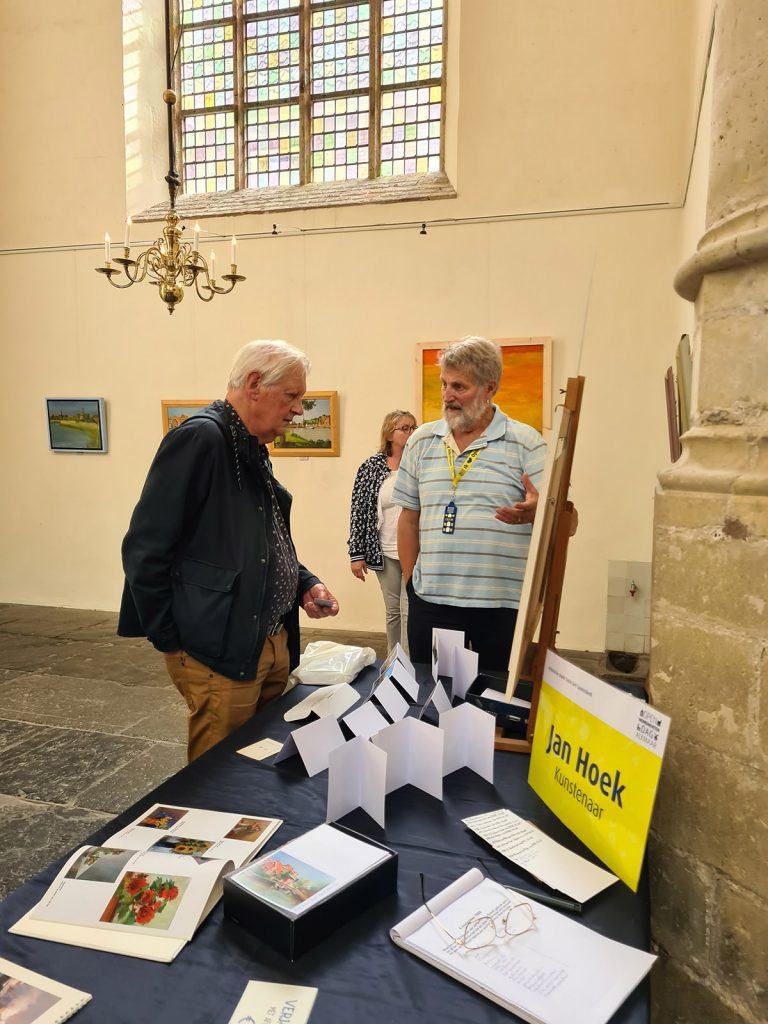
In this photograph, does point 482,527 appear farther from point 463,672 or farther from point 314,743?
point 314,743

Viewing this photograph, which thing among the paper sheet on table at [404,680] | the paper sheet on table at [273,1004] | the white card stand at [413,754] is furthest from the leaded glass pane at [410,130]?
the paper sheet on table at [273,1004]

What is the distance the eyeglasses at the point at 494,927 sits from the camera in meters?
0.97

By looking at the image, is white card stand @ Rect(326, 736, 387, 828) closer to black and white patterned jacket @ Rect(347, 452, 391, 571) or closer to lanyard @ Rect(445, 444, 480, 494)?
lanyard @ Rect(445, 444, 480, 494)

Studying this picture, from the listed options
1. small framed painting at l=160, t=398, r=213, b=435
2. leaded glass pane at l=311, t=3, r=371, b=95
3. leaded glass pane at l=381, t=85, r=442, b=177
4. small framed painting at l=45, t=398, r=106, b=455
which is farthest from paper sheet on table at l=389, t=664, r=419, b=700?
leaded glass pane at l=311, t=3, r=371, b=95

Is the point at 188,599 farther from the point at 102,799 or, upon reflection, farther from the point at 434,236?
the point at 434,236

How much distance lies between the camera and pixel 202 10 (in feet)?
22.0

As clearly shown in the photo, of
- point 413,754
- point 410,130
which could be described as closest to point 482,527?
point 413,754

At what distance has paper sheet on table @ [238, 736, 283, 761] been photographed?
156cm

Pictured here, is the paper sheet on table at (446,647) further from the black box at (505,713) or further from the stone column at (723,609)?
the stone column at (723,609)

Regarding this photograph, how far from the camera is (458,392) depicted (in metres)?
2.32

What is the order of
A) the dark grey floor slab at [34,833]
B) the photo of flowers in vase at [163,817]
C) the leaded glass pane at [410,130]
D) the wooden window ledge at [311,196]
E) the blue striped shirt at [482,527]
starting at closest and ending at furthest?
the photo of flowers in vase at [163,817]
the blue striped shirt at [482,527]
the dark grey floor slab at [34,833]
the wooden window ledge at [311,196]
the leaded glass pane at [410,130]

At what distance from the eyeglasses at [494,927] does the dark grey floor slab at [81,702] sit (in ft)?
10.3

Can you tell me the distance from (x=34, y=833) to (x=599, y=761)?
244 centimetres

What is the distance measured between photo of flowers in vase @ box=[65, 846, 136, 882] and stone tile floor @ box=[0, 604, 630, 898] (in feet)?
5.34
